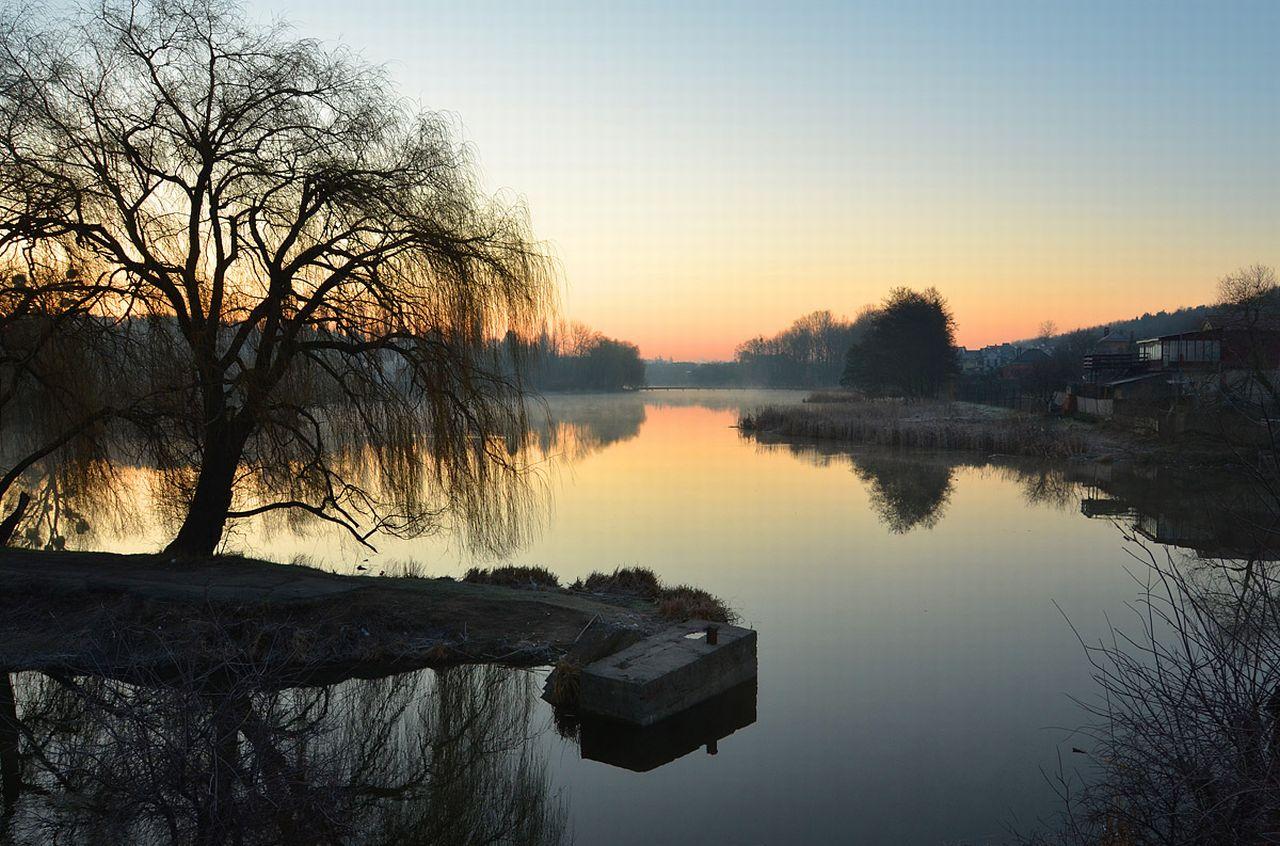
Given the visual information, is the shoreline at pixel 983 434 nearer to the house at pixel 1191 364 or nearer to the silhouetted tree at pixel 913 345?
A: the house at pixel 1191 364

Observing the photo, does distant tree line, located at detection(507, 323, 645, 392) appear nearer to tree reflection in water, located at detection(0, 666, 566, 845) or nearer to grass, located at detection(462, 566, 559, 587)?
grass, located at detection(462, 566, 559, 587)

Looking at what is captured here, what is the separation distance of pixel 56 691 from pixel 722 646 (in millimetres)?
5912

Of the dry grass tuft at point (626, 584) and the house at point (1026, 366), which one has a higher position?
the house at point (1026, 366)

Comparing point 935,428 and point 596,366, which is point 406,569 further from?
point 596,366

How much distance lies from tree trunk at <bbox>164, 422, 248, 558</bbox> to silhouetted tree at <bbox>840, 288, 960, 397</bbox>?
45.1m

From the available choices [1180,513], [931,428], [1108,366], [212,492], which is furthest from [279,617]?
[1108,366]

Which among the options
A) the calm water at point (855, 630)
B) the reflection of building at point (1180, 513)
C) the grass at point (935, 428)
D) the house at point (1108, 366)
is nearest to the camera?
the calm water at point (855, 630)

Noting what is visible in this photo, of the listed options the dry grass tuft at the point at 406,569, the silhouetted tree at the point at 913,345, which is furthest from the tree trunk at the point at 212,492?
the silhouetted tree at the point at 913,345

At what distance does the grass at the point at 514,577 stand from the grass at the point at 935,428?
887 inches

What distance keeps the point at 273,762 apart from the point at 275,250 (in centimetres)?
646

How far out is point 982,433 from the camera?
104 ft

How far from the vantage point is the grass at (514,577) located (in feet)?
38.0

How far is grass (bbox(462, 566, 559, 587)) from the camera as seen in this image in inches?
456

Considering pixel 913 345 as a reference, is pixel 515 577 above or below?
below
